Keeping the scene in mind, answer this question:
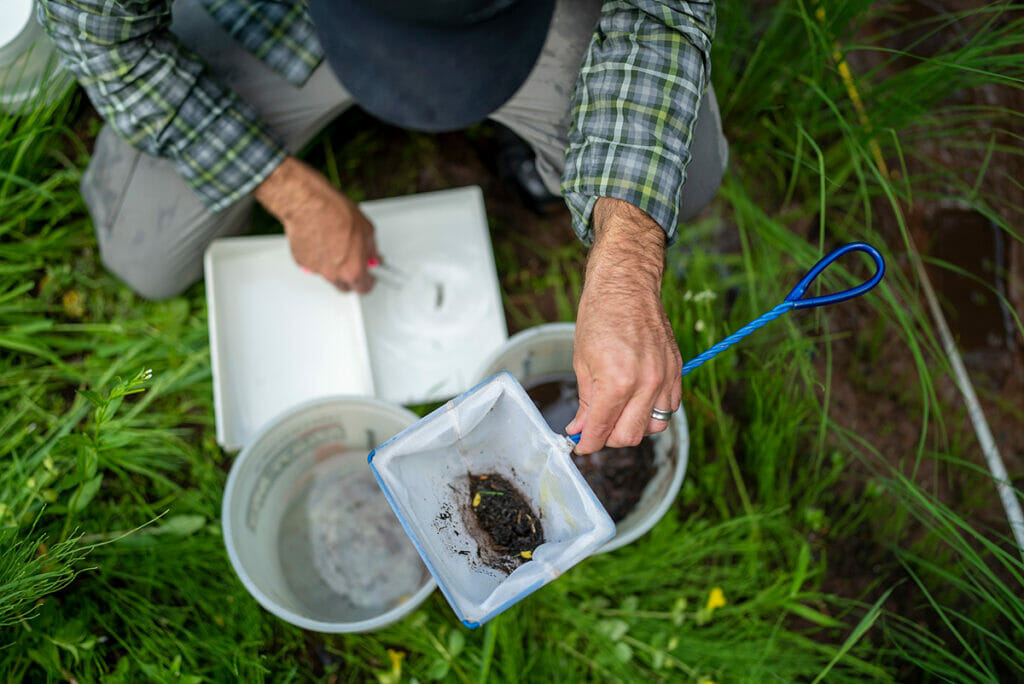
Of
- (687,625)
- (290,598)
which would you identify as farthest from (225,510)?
(687,625)

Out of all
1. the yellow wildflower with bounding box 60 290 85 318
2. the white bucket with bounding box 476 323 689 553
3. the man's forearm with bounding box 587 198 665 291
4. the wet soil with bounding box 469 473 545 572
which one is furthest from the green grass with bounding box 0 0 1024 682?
the man's forearm with bounding box 587 198 665 291

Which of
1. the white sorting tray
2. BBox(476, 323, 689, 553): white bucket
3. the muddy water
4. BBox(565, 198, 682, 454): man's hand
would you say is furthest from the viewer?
the muddy water

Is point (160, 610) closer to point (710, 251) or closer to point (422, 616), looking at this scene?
point (422, 616)

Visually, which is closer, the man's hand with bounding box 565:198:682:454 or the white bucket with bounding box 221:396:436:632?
the man's hand with bounding box 565:198:682:454

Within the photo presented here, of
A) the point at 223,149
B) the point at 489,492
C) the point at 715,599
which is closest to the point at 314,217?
the point at 223,149

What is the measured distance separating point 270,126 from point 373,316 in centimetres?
40

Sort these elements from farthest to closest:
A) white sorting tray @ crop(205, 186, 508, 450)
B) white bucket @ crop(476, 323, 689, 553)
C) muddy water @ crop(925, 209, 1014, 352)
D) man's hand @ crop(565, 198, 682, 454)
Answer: muddy water @ crop(925, 209, 1014, 352)
white sorting tray @ crop(205, 186, 508, 450)
white bucket @ crop(476, 323, 689, 553)
man's hand @ crop(565, 198, 682, 454)

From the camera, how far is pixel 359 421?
50.6 inches

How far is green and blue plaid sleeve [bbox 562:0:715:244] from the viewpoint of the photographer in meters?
1.00

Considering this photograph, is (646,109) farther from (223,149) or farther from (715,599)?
(715,599)

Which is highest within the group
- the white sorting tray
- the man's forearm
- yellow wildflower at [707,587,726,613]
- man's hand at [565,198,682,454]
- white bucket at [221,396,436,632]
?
the man's forearm

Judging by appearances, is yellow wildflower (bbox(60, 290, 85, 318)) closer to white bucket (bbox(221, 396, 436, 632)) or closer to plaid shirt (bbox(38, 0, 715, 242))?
plaid shirt (bbox(38, 0, 715, 242))

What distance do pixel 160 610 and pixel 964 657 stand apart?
1337mm

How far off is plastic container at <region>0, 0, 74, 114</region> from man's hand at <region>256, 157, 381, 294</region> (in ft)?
1.56
